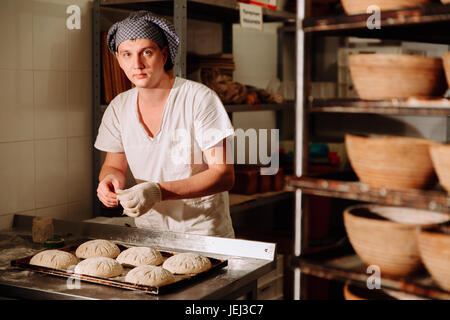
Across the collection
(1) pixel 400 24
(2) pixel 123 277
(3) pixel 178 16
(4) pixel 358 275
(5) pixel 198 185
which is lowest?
(2) pixel 123 277

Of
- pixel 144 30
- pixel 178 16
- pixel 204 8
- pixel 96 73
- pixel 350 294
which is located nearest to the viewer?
pixel 350 294

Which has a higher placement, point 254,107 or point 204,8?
point 204,8

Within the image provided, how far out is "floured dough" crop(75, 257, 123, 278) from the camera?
170 cm

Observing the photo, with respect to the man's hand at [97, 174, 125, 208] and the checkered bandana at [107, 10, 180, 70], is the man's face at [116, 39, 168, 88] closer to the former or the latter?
the checkered bandana at [107, 10, 180, 70]

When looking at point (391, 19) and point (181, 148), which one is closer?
point (391, 19)

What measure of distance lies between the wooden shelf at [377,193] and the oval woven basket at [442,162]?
0.09 ft

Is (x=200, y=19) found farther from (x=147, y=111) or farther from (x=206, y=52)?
(x=147, y=111)

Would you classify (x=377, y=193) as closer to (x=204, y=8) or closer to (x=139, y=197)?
(x=139, y=197)

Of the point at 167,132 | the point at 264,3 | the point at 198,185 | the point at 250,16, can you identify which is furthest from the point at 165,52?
the point at 264,3

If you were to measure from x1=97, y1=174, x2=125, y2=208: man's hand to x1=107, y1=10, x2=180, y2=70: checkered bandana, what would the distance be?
53cm

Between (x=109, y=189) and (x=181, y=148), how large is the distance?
31 cm

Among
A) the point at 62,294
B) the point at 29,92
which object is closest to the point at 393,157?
the point at 62,294

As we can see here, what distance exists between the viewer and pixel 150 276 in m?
1.61

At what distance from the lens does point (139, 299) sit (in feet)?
4.99
